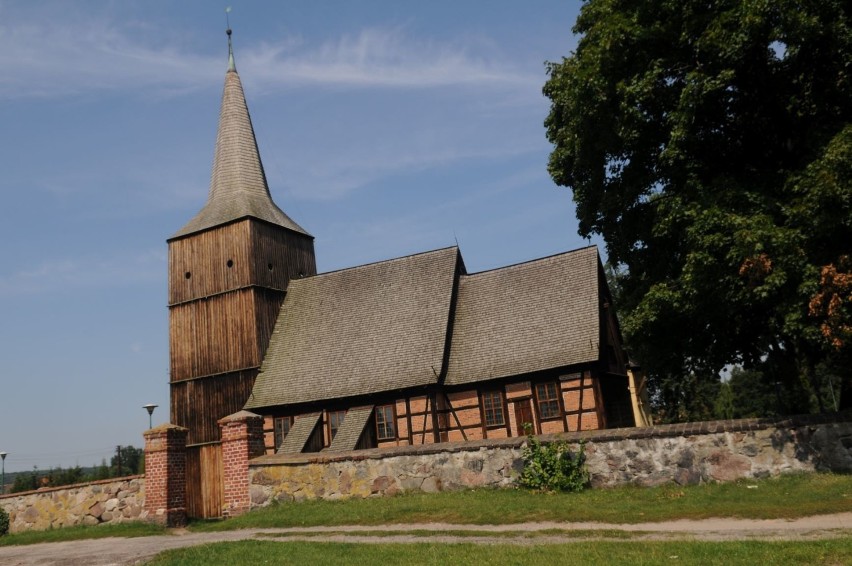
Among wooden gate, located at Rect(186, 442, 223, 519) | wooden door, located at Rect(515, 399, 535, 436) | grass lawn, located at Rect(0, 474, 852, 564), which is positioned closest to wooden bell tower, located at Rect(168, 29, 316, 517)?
wooden gate, located at Rect(186, 442, 223, 519)

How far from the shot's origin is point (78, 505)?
19.1 m

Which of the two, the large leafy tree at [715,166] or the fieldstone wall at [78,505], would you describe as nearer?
the large leafy tree at [715,166]

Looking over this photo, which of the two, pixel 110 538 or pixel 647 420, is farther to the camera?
pixel 647 420

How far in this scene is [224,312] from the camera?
96.4 ft

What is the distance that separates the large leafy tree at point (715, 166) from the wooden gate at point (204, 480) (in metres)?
16.6

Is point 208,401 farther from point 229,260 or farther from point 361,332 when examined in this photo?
point 361,332

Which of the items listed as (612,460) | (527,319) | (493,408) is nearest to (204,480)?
(493,408)

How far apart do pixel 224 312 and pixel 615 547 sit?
74.5 ft

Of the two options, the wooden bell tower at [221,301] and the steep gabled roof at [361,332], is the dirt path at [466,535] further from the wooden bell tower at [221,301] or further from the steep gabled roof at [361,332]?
the wooden bell tower at [221,301]

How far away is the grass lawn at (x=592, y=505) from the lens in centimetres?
1237

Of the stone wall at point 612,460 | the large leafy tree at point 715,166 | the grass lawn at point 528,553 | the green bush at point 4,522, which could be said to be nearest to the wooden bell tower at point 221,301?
the green bush at point 4,522

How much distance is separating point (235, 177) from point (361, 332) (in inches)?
427

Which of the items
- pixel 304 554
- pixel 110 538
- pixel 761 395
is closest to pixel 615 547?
pixel 304 554

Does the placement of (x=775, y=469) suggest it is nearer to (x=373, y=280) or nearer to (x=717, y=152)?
(x=717, y=152)
